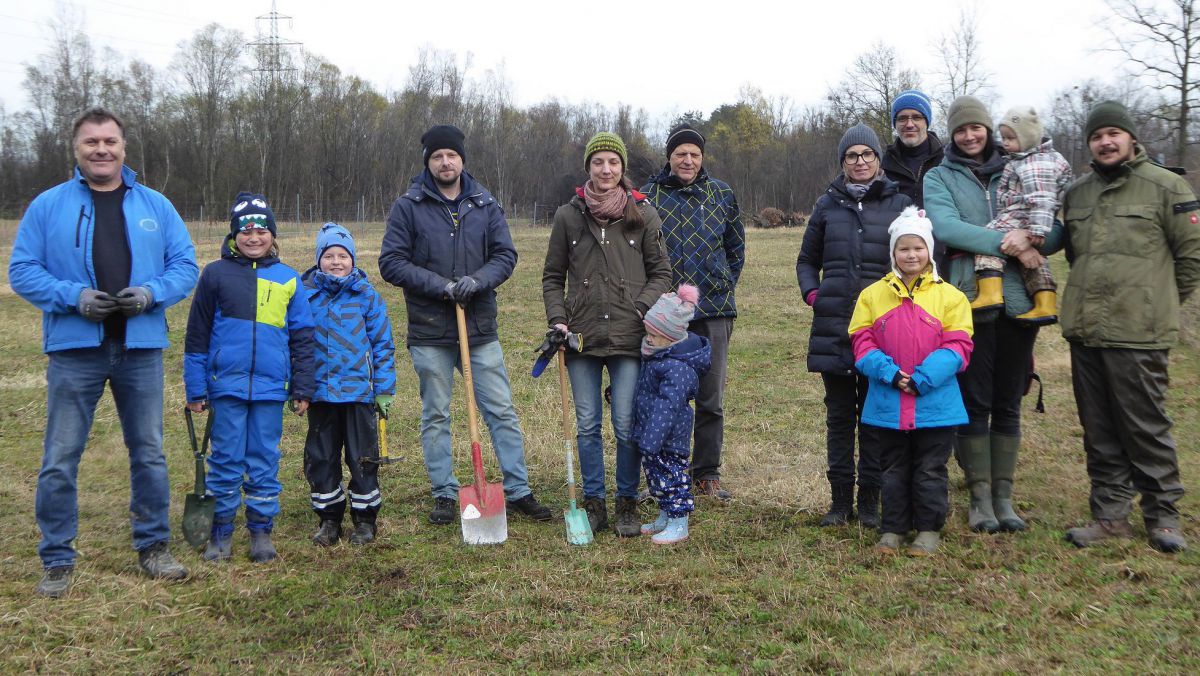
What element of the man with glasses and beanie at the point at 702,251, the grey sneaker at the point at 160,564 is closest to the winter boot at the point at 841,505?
the man with glasses and beanie at the point at 702,251

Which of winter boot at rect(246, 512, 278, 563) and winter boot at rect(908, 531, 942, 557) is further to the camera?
winter boot at rect(246, 512, 278, 563)

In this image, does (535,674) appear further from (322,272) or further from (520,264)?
(520,264)

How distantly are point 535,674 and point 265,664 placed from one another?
104 cm

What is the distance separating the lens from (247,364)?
446 centimetres

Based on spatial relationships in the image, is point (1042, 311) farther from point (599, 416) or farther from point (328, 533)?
point (328, 533)

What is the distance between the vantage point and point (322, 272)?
4.82m

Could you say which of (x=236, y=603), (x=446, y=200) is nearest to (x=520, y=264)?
(x=446, y=200)

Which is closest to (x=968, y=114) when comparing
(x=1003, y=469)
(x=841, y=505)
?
(x=1003, y=469)

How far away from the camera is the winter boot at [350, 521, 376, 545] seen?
4.77 m

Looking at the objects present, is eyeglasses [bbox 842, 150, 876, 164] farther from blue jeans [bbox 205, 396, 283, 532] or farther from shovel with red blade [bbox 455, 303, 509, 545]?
blue jeans [bbox 205, 396, 283, 532]

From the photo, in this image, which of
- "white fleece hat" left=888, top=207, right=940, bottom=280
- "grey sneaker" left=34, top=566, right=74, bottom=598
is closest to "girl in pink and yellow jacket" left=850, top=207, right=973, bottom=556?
"white fleece hat" left=888, top=207, right=940, bottom=280

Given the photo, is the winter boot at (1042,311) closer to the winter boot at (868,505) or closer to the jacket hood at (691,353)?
the winter boot at (868,505)

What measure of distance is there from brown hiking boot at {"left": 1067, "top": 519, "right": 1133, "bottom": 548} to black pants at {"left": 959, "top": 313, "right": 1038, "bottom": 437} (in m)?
0.63

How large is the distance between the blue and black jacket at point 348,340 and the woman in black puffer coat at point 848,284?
93.7 inches
